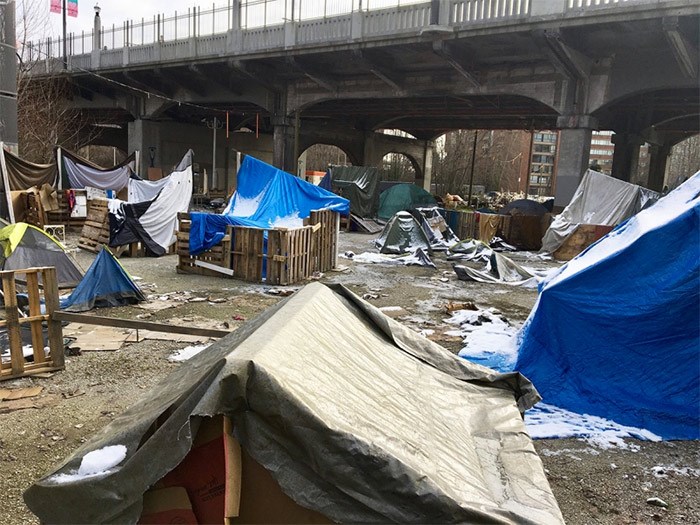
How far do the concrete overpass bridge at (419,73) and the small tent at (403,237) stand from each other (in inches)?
213

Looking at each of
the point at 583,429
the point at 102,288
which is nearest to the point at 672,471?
the point at 583,429

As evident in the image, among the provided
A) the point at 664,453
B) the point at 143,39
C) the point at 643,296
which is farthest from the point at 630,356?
the point at 143,39

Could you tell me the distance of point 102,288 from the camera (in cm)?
915

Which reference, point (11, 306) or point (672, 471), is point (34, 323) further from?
point (672, 471)

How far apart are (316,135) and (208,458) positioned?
3127 centimetres

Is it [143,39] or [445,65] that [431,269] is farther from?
[143,39]

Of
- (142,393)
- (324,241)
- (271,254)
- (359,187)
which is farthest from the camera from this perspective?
(359,187)

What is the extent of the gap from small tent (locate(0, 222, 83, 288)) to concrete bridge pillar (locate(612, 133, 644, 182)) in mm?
23060

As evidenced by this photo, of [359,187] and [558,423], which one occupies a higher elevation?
[359,187]

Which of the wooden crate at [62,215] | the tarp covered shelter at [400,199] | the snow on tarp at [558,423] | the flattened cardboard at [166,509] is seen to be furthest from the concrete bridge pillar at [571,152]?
the flattened cardboard at [166,509]

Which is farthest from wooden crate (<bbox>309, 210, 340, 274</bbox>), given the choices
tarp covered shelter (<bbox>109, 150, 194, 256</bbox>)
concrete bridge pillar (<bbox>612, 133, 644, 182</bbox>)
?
concrete bridge pillar (<bbox>612, 133, 644, 182</bbox>)

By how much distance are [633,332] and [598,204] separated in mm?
13943

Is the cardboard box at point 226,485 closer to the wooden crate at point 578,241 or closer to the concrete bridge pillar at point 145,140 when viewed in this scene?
the wooden crate at point 578,241

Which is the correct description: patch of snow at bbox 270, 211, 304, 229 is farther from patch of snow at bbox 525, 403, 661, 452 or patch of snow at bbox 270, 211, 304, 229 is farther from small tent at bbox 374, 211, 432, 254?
patch of snow at bbox 525, 403, 661, 452
